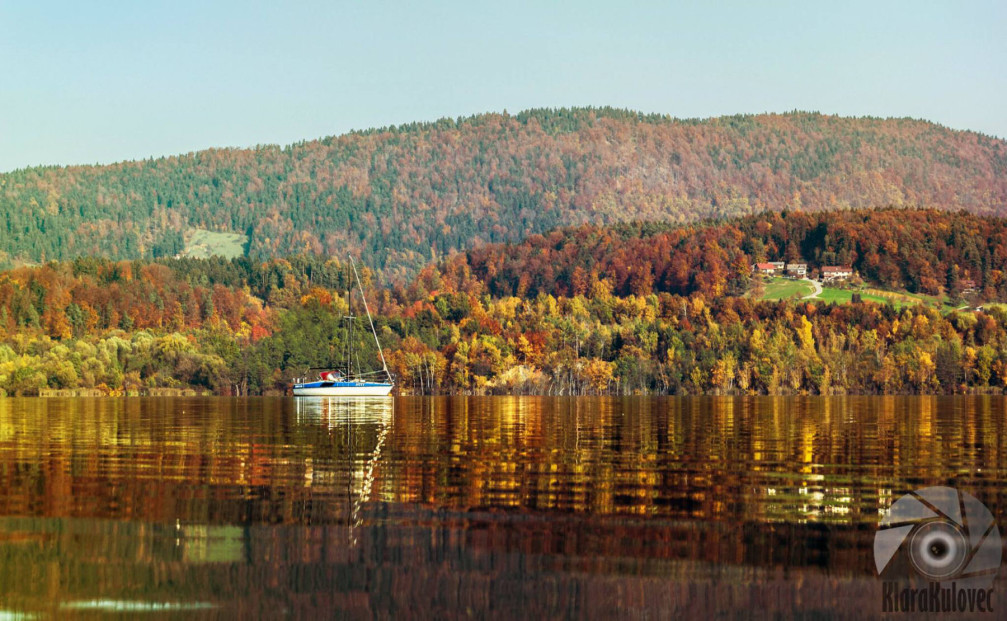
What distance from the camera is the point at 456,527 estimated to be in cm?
2802

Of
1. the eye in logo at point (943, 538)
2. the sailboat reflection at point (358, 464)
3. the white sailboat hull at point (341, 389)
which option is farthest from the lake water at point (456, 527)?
the white sailboat hull at point (341, 389)

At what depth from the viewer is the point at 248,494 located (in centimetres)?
3391

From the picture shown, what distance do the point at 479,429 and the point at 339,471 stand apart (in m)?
31.8

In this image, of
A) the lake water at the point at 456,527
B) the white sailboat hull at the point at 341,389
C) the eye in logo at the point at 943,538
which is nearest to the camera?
the lake water at the point at 456,527

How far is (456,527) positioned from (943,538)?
11.8 metres

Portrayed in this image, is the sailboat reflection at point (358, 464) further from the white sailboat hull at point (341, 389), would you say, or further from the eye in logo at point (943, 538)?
the white sailboat hull at point (341, 389)

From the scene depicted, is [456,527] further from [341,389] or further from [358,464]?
[341,389]

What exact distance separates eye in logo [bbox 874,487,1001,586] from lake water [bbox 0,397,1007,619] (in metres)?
0.65

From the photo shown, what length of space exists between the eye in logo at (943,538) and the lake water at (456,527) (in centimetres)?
65

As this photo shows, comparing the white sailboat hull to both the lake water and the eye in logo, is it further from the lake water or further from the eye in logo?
the eye in logo

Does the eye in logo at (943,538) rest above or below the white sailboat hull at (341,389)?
above

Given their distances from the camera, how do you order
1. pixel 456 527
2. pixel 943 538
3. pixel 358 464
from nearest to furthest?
pixel 943 538 → pixel 456 527 → pixel 358 464

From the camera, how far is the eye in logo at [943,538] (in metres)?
23.5

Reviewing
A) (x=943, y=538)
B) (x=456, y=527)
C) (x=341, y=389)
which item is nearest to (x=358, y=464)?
(x=456, y=527)
